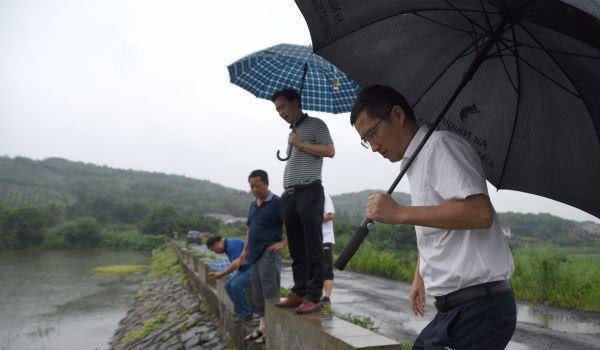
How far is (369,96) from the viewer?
7.16 ft

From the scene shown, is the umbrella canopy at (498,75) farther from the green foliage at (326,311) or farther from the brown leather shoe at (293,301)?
the brown leather shoe at (293,301)

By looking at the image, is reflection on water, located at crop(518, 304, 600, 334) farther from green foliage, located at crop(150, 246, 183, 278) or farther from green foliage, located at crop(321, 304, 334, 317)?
green foliage, located at crop(150, 246, 183, 278)

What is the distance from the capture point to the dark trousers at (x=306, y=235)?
13.8 feet

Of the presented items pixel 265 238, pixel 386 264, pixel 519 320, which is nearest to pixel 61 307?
pixel 386 264

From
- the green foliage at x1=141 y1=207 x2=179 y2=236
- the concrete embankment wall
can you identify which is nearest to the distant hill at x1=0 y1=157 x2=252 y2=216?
the green foliage at x1=141 y1=207 x2=179 y2=236

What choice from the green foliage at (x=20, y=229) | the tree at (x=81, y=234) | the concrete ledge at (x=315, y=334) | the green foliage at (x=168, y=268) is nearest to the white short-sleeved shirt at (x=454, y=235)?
the concrete ledge at (x=315, y=334)

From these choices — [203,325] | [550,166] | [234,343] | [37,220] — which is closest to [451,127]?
[550,166]

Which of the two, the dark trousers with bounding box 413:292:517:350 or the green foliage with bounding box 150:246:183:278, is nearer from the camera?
the dark trousers with bounding box 413:292:517:350

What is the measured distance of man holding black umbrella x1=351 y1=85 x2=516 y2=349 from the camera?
6.17 feet

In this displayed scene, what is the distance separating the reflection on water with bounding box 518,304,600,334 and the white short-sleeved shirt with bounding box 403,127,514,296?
5.08m

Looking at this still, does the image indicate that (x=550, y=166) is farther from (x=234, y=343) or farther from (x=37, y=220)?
(x=37, y=220)

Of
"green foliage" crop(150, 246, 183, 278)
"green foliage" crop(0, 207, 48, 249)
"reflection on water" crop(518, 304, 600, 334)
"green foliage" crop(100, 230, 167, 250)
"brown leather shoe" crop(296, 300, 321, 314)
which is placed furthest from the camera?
"green foliage" crop(0, 207, 48, 249)

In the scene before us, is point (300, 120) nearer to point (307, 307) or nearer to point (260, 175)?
point (260, 175)

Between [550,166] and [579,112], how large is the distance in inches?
11.3
